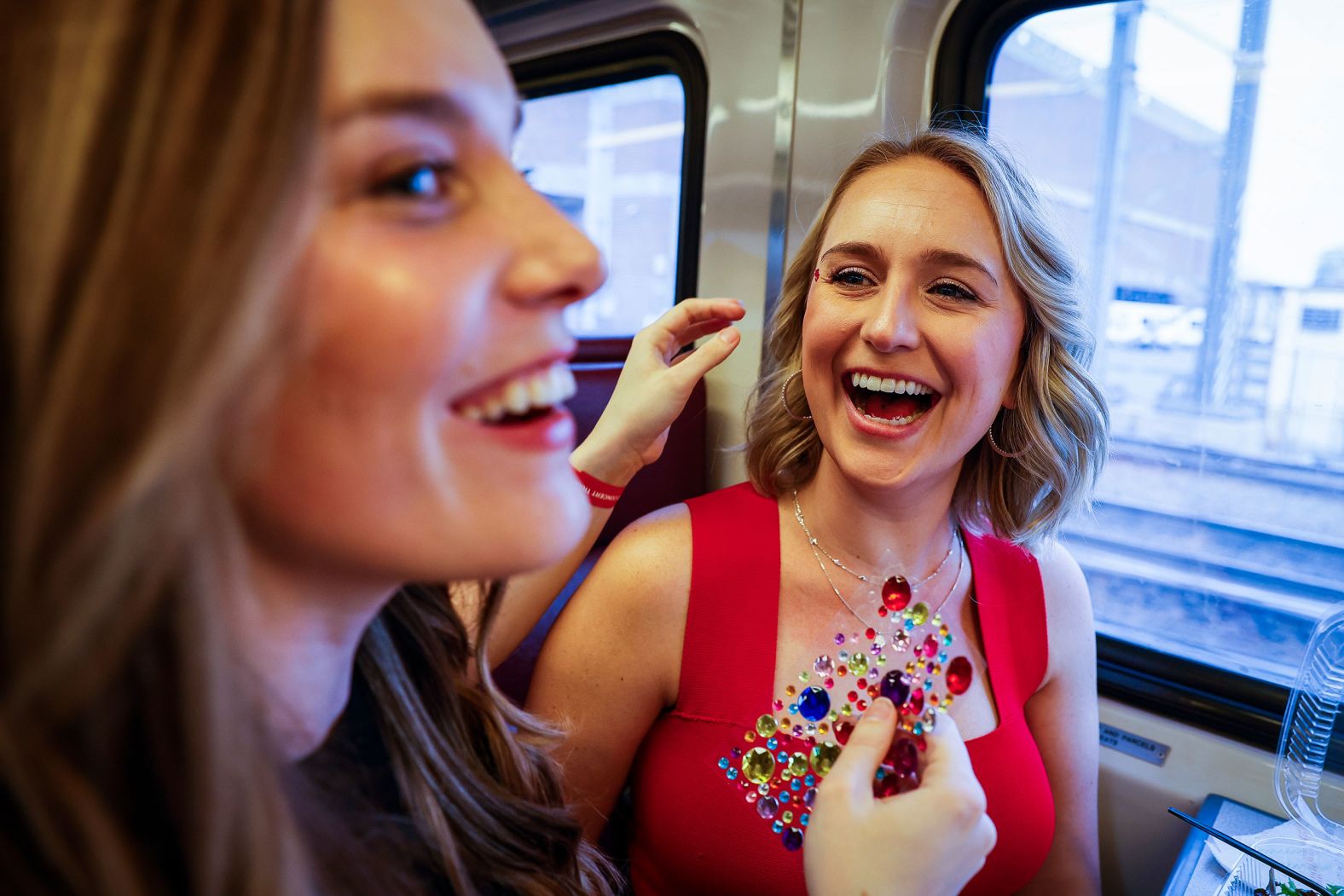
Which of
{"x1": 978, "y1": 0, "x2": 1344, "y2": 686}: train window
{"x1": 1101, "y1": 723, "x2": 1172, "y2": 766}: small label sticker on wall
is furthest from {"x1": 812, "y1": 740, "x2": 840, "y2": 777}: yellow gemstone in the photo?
{"x1": 1101, "y1": 723, "x2": 1172, "y2": 766}: small label sticker on wall

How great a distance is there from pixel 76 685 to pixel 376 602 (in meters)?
0.30

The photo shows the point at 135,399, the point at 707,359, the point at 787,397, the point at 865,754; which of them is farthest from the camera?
the point at 787,397

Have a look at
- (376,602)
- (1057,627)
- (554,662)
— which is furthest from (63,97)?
(1057,627)

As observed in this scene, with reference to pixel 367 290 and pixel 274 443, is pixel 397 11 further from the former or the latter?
pixel 274 443

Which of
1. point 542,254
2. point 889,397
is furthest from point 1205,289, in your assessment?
point 542,254

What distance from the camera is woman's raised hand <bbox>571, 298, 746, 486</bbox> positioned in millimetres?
1513

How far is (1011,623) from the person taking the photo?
1.67 meters

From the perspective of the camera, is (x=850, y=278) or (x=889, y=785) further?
(x=850, y=278)

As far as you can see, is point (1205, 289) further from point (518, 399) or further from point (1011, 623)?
point (518, 399)

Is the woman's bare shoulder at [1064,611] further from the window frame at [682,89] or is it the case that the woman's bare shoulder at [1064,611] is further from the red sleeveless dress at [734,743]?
the window frame at [682,89]

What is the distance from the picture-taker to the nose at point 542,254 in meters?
0.71

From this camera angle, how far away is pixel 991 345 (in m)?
1.50

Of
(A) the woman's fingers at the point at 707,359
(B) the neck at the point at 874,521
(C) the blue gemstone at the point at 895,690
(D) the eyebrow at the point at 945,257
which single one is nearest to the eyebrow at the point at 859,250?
(D) the eyebrow at the point at 945,257

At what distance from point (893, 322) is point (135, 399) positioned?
118 centimetres
